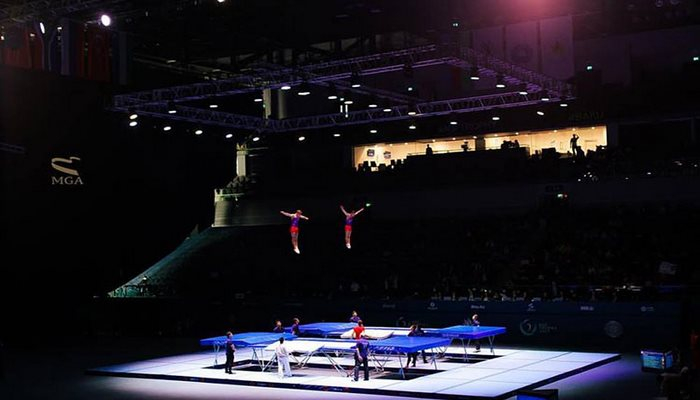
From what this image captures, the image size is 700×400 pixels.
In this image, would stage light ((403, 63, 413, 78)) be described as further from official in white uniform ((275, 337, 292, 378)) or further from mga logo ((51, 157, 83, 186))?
mga logo ((51, 157, 83, 186))

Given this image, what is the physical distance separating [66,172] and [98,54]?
548 inches

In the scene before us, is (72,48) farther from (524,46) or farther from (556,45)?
(556,45)

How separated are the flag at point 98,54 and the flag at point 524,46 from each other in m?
16.3

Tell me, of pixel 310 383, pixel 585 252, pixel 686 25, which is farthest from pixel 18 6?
pixel 686 25

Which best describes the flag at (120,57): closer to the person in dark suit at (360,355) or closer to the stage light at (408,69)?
the stage light at (408,69)

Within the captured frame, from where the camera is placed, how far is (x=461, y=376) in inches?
982

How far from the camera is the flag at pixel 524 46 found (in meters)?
36.6

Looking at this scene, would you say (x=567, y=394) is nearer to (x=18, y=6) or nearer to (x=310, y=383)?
(x=310, y=383)

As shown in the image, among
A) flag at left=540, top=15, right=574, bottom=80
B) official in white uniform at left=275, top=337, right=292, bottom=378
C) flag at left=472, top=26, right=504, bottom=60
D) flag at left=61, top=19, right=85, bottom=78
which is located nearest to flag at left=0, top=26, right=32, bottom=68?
flag at left=61, top=19, right=85, bottom=78

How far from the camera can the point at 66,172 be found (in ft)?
127

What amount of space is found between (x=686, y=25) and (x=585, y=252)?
11.5 metres

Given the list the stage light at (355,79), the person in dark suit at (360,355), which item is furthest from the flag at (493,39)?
the person in dark suit at (360,355)

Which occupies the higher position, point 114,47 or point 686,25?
point 686,25

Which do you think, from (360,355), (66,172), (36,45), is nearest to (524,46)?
(360,355)
